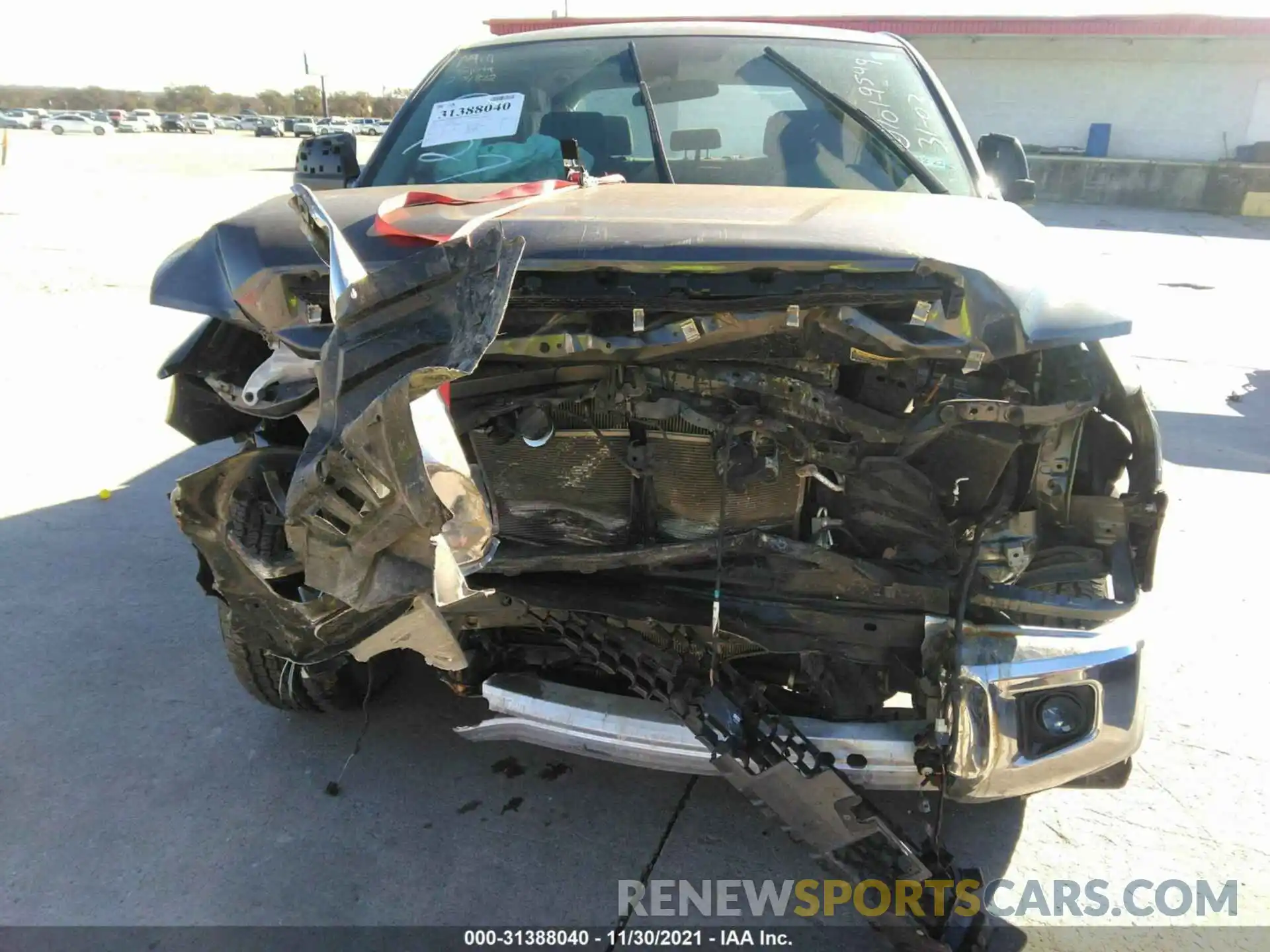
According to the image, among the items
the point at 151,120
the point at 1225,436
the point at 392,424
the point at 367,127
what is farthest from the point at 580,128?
the point at 151,120

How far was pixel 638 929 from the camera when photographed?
6.93ft

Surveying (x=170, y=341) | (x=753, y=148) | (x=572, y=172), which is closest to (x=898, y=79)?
(x=753, y=148)

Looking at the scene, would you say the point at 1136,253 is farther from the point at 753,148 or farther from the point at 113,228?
the point at 113,228

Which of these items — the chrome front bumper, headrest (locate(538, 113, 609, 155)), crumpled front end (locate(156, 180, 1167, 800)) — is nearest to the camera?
crumpled front end (locate(156, 180, 1167, 800))

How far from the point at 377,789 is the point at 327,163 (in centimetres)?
234

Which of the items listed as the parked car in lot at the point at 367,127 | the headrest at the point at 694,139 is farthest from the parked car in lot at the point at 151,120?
the headrest at the point at 694,139

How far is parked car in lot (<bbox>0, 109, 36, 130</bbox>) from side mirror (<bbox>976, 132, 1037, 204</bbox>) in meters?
54.1

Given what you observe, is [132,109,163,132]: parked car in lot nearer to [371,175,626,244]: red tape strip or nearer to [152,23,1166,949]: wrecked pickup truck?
[371,175,626,244]: red tape strip

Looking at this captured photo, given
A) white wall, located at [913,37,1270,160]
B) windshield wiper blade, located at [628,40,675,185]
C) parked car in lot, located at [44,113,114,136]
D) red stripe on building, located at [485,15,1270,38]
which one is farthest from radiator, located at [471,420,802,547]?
parked car in lot, located at [44,113,114,136]

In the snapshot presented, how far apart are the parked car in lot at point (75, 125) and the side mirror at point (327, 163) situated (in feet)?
160

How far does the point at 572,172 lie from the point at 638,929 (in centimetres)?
209

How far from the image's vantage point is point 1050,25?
69.4ft

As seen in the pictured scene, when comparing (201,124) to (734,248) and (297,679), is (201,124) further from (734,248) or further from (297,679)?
(734,248)

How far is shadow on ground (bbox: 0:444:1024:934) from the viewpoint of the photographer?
85.6 inches
